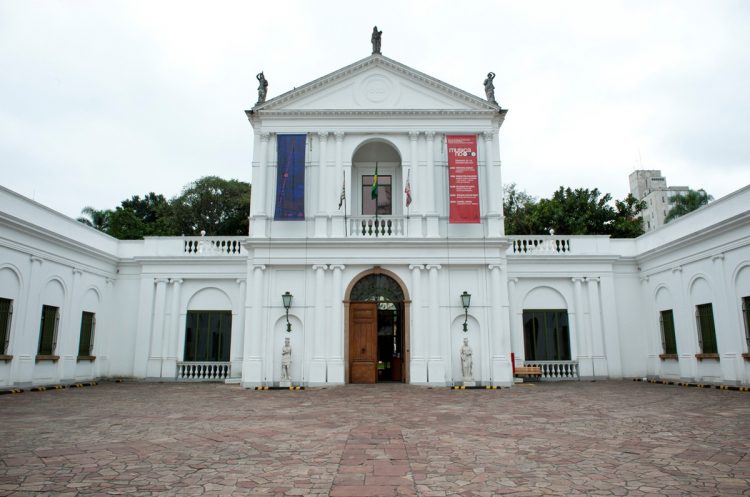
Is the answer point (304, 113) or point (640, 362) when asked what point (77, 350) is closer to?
point (304, 113)

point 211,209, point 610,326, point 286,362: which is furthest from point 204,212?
point 610,326

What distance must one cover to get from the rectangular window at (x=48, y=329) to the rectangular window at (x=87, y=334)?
5.00 ft

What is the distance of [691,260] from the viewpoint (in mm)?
18203

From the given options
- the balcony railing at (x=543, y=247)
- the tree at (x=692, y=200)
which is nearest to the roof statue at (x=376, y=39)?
the balcony railing at (x=543, y=247)

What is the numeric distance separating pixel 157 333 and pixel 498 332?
1358 centimetres

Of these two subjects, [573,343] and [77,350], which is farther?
[573,343]

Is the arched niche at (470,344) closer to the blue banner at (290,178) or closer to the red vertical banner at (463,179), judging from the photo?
the red vertical banner at (463,179)

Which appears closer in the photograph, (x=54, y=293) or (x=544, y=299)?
(x=54, y=293)

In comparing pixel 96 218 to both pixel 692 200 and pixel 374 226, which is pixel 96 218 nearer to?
pixel 374 226

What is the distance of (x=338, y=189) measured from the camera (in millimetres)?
18969

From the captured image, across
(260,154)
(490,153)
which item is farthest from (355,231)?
(490,153)

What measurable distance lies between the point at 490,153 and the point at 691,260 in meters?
7.98

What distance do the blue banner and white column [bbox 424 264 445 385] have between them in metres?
5.16

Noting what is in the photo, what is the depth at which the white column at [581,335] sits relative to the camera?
20.6 metres
